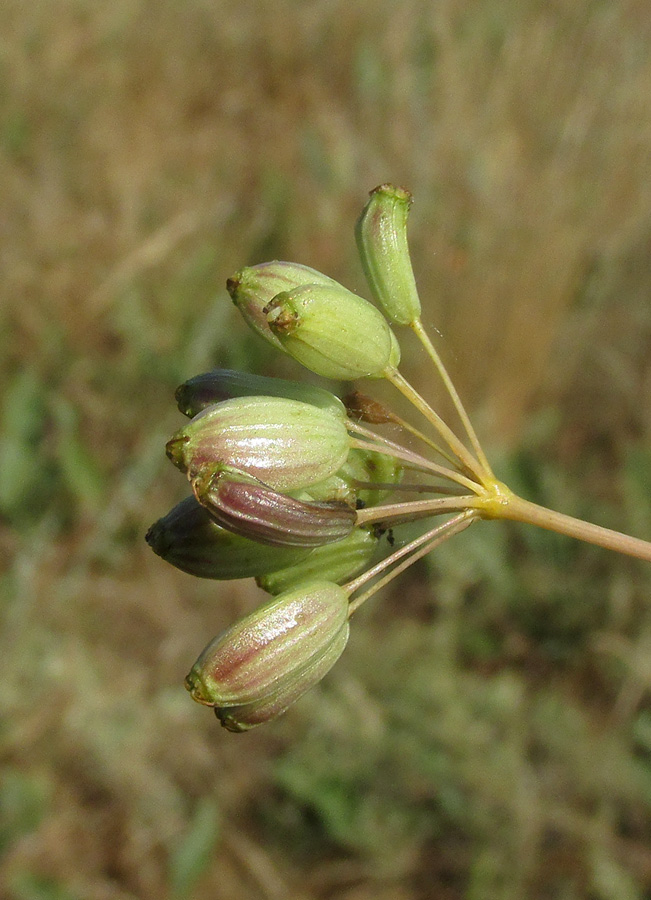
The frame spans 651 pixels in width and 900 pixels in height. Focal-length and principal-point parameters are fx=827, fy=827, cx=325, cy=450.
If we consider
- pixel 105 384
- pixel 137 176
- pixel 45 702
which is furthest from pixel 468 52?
pixel 45 702

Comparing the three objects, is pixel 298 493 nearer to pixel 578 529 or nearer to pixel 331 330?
pixel 331 330

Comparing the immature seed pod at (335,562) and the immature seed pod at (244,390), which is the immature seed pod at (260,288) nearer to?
the immature seed pod at (244,390)

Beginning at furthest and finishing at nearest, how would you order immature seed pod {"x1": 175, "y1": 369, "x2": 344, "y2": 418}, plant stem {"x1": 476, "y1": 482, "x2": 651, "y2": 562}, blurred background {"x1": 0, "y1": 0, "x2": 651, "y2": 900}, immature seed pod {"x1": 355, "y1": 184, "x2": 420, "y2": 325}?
blurred background {"x1": 0, "y1": 0, "x2": 651, "y2": 900}, immature seed pod {"x1": 355, "y1": 184, "x2": 420, "y2": 325}, immature seed pod {"x1": 175, "y1": 369, "x2": 344, "y2": 418}, plant stem {"x1": 476, "y1": 482, "x2": 651, "y2": 562}

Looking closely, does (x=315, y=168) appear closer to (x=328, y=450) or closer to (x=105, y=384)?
(x=105, y=384)

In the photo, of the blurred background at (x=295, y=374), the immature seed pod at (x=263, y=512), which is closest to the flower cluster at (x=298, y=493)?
the immature seed pod at (x=263, y=512)

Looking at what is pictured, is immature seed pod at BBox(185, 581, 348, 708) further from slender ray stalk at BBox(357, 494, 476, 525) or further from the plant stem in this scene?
the plant stem

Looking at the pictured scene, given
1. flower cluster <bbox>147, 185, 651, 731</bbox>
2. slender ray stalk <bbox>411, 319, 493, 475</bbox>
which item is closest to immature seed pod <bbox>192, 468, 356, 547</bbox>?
flower cluster <bbox>147, 185, 651, 731</bbox>

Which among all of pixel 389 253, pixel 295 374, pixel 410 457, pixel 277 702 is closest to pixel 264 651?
pixel 277 702
